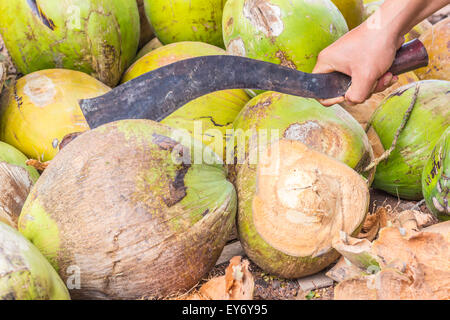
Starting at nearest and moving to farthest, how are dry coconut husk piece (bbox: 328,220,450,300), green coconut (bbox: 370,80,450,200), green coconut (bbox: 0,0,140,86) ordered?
dry coconut husk piece (bbox: 328,220,450,300)
green coconut (bbox: 370,80,450,200)
green coconut (bbox: 0,0,140,86)

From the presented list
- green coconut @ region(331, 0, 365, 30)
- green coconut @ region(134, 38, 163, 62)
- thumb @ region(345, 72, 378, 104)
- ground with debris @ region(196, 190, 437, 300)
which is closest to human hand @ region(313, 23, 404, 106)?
thumb @ region(345, 72, 378, 104)

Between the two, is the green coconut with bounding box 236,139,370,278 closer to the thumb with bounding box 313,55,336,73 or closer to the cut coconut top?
the cut coconut top

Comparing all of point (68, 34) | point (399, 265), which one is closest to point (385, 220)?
point (399, 265)

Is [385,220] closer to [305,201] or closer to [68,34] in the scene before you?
[305,201]

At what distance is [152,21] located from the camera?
8.80ft

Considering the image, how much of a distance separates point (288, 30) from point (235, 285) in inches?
46.4

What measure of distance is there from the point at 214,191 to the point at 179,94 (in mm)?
380

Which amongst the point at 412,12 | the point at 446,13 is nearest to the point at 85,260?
the point at 412,12

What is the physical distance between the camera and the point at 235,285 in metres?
1.43

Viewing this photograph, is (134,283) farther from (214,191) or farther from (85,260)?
(214,191)

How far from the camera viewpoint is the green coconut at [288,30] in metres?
2.08

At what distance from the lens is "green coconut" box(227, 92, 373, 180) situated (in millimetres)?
1846

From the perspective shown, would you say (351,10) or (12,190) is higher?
(351,10)

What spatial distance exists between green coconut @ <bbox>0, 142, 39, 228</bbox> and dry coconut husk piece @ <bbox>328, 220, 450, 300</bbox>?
119 cm
